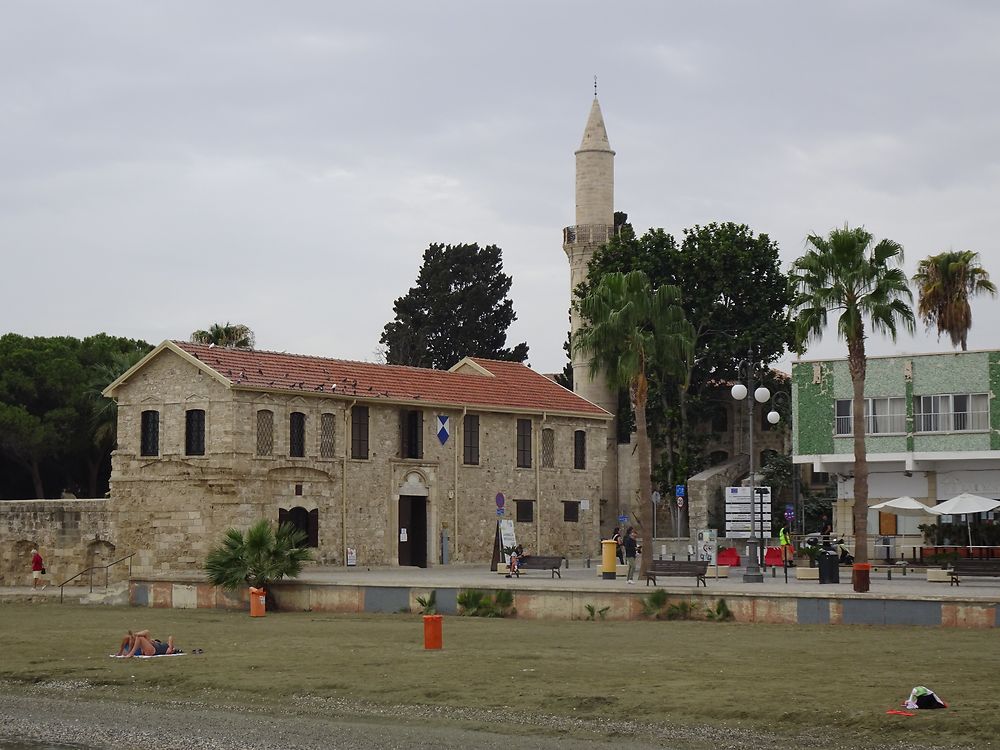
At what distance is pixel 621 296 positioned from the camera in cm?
3844

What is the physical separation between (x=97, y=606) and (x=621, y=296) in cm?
1541

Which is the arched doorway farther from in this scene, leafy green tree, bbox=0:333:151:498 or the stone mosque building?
leafy green tree, bbox=0:333:151:498

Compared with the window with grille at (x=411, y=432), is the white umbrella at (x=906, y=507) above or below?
below

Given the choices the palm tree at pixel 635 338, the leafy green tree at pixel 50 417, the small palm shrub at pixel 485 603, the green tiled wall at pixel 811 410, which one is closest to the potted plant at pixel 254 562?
the small palm shrub at pixel 485 603

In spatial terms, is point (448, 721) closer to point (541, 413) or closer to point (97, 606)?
point (97, 606)

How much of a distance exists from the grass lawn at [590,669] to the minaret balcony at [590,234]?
41813 millimetres

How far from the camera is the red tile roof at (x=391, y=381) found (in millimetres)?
44375

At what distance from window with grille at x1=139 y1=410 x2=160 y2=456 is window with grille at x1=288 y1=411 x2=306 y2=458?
395cm

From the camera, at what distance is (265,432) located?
144ft

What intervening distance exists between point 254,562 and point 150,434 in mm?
12633

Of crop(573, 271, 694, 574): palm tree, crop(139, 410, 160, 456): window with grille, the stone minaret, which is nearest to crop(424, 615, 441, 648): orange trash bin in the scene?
crop(573, 271, 694, 574): palm tree

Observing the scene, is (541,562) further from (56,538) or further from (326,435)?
(56,538)

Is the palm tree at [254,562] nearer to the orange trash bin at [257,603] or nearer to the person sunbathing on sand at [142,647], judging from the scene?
the orange trash bin at [257,603]

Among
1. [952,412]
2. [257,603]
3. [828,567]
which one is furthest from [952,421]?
[257,603]
